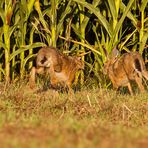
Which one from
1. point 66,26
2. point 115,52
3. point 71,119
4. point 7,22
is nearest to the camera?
point 71,119

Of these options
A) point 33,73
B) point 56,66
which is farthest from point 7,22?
point 56,66

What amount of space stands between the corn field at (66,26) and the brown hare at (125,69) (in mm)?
263

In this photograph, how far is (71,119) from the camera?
6.48 m

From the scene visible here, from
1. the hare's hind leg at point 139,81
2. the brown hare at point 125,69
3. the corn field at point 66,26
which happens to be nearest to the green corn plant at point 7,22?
the corn field at point 66,26

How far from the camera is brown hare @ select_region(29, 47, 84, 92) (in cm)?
946

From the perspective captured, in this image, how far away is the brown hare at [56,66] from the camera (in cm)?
946

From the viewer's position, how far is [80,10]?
1157 cm

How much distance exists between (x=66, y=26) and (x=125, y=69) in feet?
7.43

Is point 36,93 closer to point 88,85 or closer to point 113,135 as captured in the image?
point 88,85

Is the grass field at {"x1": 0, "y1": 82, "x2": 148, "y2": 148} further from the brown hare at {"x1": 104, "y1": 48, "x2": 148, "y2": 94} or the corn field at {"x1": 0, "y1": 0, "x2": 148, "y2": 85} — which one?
the corn field at {"x1": 0, "y1": 0, "x2": 148, "y2": 85}

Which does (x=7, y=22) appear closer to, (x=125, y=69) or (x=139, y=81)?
(x=125, y=69)

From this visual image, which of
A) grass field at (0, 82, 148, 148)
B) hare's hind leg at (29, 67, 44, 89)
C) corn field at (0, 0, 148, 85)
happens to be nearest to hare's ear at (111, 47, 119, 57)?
corn field at (0, 0, 148, 85)

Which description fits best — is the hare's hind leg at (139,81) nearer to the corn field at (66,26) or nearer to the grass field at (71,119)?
the grass field at (71,119)

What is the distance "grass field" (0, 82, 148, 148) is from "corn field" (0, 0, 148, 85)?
3.02 feet
